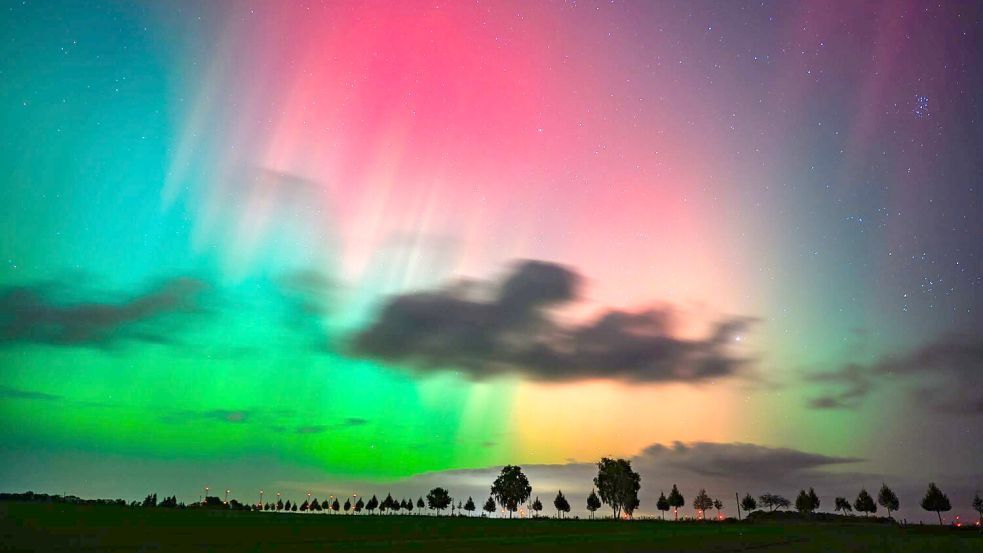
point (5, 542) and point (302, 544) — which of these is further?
point (302, 544)

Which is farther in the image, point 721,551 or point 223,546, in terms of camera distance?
point 721,551

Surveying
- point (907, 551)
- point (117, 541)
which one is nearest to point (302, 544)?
point (117, 541)

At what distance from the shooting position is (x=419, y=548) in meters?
60.6

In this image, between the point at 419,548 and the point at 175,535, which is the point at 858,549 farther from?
the point at 175,535

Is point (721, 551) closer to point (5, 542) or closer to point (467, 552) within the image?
point (467, 552)

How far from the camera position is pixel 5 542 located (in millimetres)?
54344

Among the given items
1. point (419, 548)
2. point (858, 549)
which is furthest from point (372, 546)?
point (858, 549)

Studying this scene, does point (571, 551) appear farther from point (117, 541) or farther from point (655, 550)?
point (117, 541)

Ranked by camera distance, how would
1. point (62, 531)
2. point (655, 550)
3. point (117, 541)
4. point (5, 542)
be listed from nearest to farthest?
point (5, 542), point (117, 541), point (655, 550), point (62, 531)

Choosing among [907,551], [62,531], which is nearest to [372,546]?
Result: [62,531]

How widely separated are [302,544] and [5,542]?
2508 centimetres

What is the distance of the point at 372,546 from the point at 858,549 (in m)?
53.9

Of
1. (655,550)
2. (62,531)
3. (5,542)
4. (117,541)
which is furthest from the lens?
(62,531)

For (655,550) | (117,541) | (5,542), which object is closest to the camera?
(5,542)
